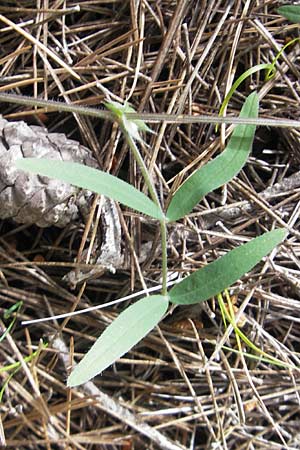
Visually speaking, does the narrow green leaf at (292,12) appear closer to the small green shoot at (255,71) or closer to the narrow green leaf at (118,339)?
the small green shoot at (255,71)

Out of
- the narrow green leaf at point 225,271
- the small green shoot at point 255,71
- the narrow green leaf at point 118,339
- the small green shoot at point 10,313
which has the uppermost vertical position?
the small green shoot at point 255,71

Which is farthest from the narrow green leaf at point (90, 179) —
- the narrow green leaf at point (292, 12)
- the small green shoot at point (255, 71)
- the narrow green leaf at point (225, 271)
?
the narrow green leaf at point (292, 12)

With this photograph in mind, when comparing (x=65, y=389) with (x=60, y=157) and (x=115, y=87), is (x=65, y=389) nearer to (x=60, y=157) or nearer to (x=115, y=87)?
(x=60, y=157)

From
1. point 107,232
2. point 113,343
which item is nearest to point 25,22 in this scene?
point 107,232

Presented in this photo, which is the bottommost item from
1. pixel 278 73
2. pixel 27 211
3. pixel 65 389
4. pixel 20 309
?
pixel 65 389

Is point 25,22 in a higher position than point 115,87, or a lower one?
higher

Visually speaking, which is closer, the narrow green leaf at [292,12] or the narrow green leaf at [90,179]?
the narrow green leaf at [90,179]
